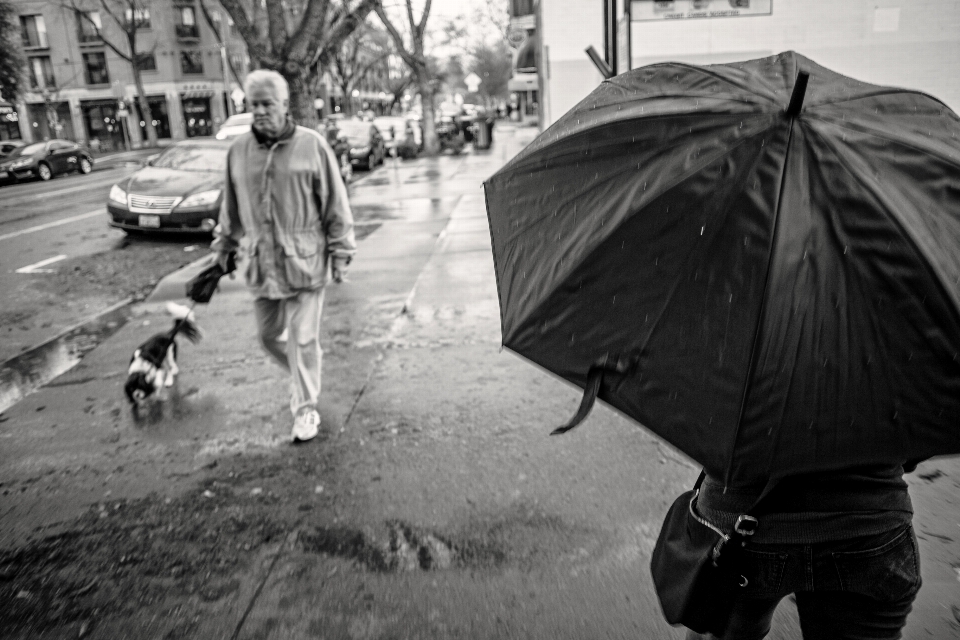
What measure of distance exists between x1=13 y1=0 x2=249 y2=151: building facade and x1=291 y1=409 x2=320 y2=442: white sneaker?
166 feet

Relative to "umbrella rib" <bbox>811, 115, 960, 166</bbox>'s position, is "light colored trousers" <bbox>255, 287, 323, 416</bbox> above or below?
below

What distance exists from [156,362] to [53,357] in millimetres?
2063

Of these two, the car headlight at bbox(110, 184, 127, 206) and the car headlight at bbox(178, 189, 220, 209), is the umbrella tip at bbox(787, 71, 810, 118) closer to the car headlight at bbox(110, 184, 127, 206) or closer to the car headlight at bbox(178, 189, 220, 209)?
the car headlight at bbox(178, 189, 220, 209)

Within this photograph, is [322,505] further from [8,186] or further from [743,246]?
[8,186]

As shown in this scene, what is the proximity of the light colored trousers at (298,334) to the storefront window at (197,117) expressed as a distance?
53.5 m

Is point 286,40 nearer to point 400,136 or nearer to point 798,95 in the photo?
point 798,95

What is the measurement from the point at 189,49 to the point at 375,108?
132 feet

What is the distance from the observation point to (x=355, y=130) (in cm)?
2331

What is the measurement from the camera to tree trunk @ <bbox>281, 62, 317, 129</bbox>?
12.7 m

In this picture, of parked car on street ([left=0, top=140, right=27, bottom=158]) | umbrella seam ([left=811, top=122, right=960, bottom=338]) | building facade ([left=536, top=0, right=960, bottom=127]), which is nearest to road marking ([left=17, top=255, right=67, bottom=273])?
building facade ([left=536, top=0, right=960, bottom=127])

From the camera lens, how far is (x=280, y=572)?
3.05 metres

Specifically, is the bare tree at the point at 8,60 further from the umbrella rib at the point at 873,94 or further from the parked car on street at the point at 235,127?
the umbrella rib at the point at 873,94

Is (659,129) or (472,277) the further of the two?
(472,277)

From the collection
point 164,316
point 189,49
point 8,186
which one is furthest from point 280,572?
point 189,49
